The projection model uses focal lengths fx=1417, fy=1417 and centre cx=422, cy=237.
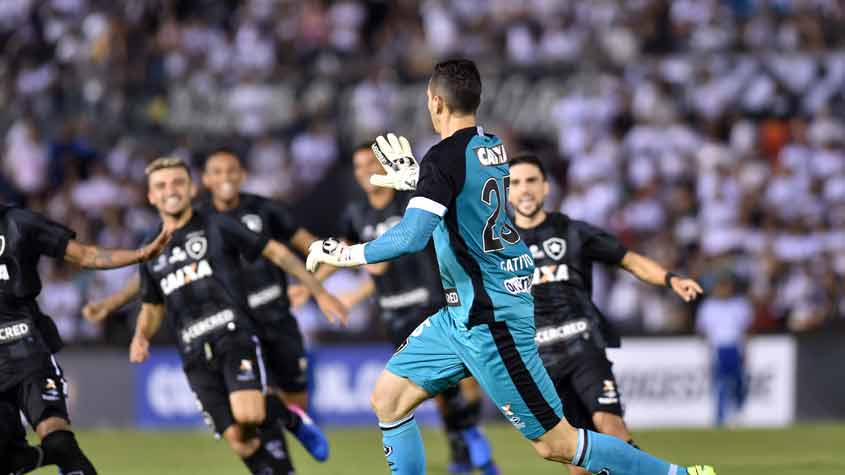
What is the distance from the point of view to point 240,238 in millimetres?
10008

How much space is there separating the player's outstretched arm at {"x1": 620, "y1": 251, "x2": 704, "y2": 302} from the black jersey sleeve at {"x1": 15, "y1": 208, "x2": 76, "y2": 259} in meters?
3.68

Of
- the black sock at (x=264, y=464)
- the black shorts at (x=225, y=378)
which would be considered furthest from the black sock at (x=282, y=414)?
the black shorts at (x=225, y=378)

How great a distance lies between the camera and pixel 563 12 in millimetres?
22922

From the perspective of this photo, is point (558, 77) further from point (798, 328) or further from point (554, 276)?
point (554, 276)

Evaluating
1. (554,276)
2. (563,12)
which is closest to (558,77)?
(563,12)

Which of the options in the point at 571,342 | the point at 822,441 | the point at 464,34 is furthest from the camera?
the point at 464,34

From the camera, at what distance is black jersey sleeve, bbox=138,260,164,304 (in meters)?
10.1

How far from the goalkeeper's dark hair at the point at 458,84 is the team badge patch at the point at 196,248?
296 cm

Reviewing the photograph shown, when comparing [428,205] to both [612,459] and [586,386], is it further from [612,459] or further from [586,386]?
[586,386]

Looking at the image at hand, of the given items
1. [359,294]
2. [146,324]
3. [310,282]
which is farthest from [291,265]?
[359,294]

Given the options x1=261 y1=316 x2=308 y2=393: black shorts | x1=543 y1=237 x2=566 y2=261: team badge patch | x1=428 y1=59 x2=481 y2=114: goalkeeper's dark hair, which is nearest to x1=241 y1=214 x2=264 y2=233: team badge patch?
x1=261 y1=316 x2=308 y2=393: black shorts

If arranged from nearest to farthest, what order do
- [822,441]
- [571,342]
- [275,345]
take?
1. [571,342]
2. [275,345]
3. [822,441]

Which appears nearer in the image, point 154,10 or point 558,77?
point 558,77

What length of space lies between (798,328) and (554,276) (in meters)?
9.33
